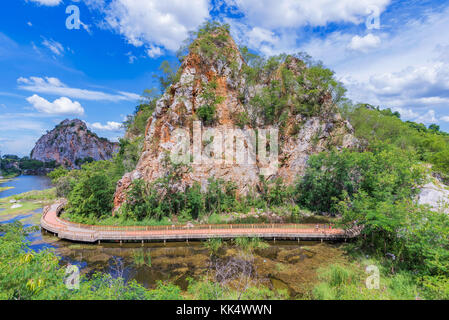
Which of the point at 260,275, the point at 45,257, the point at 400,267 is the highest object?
the point at 45,257

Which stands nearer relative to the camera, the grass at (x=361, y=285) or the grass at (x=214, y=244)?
the grass at (x=361, y=285)

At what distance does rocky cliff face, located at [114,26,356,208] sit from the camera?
1081 inches

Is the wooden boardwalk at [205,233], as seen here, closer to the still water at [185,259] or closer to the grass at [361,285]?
the still water at [185,259]

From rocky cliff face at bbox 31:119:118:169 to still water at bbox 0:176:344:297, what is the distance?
89966 millimetres

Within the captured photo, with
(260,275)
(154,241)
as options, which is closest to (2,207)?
(154,241)

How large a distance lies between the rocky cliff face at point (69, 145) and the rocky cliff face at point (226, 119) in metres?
82.2

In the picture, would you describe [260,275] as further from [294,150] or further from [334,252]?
[294,150]

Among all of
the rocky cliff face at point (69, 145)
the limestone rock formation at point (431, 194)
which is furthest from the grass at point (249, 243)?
the rocky cliff face at point (69, 145)

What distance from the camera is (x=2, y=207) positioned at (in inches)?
1203

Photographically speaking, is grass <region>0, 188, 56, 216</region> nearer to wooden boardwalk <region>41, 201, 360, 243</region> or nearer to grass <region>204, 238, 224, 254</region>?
wooden boardwalk <region>41, 201, 360, 243</region>

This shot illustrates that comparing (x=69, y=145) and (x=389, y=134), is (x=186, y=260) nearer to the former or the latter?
(x=389, y=134)

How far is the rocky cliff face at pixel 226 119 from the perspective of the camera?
90.1 ft
